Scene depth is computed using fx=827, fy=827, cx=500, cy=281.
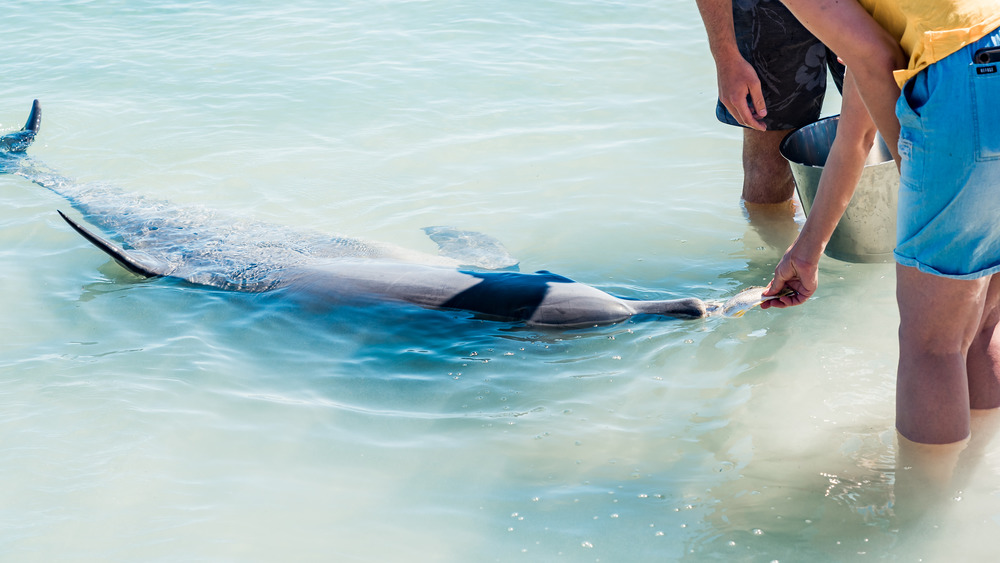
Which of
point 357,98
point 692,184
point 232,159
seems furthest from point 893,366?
point 357,98

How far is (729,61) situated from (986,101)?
71.2 inches

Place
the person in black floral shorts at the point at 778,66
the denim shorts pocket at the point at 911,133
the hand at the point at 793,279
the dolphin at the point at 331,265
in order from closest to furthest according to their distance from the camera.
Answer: the denim shorts pocket at the point at 911,133
the hand at the point at 793,279
the dolphin at the point at 331,265
the person in black floral shorts at the point at 778,66

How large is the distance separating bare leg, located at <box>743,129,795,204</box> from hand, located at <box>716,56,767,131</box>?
4.67 ft

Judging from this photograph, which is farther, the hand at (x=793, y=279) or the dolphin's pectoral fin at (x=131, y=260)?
the dolphin's pectoral fin at (x=131, y=260)

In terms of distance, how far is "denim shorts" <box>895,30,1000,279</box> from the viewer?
2.34 metres

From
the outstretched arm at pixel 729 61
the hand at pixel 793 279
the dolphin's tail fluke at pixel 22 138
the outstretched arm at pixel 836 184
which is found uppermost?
the outstretched arm at pixel 729 61

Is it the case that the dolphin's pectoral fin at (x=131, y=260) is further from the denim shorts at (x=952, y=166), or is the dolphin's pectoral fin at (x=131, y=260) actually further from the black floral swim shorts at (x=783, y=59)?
the denim shorts at (x=952, y=166)

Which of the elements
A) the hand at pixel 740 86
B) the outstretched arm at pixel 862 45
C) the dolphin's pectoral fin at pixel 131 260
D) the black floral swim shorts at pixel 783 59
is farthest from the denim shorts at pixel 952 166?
the dolphin's pectoral fin at pixel 131 260

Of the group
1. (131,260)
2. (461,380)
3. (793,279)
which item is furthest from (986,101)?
(131,260)

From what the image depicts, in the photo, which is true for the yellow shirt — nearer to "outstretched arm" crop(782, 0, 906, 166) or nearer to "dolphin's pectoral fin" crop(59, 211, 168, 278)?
"outstretched arm" crop(782, 0, 906, 166)

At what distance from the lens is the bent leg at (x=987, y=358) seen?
294 centimetres

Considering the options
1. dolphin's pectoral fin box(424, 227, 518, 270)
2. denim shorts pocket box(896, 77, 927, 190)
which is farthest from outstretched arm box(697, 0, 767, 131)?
dolphin's pectoral fin box(424, 227, 518, 270)

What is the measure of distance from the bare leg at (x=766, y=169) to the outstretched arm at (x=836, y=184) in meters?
Result: 2.46

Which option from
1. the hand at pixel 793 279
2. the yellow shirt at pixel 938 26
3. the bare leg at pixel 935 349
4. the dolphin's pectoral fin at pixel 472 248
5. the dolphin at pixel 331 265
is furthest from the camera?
the dolphin's pectoral fin at pixel 472 248
